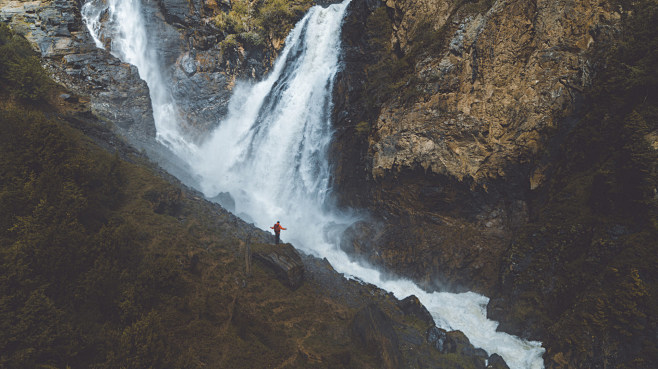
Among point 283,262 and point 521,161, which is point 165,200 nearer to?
point 283,262

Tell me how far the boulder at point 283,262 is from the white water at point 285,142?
641 cm

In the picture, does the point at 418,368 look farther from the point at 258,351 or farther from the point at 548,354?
the point at 258,351

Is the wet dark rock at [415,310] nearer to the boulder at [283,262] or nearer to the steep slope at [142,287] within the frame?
the steep slope at [142,287]

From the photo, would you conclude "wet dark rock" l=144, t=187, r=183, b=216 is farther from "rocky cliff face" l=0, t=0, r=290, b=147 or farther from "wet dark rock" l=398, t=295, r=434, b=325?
"rocky cliff face" l=0, t=0, r=290, b=147

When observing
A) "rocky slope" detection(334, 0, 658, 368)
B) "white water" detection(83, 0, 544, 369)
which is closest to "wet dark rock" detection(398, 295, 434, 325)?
"white water" detection(83, 0, 544, 369)

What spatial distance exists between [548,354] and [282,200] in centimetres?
1983

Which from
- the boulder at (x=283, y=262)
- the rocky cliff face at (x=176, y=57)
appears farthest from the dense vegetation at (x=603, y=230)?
the rocky cliff face at (x=176, y=57)

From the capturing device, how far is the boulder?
46.4 feet

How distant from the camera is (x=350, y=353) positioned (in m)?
10.8

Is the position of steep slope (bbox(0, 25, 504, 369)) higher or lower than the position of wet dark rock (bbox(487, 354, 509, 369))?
lower

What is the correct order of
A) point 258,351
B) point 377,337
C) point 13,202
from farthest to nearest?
Result: point 377,337
point 258,351
point 13,202

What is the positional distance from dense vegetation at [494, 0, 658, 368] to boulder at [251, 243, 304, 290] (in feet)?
34.2

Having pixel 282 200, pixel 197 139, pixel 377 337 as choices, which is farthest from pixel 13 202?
pixel 197 139


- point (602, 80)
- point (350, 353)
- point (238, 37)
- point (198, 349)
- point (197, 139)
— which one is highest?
point (238, 37)
